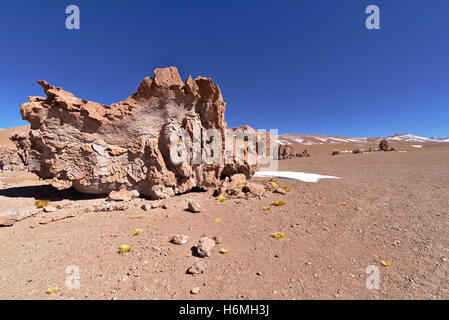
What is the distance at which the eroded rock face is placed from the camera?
6652mm

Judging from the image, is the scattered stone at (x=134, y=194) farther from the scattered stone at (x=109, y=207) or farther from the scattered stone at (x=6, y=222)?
the scattered stone at (x=6, y=222)

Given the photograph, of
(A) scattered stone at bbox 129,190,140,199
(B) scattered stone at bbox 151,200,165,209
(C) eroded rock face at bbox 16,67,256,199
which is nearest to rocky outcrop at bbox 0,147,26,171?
(C) eroded rock face at bbox 16,67,256,199

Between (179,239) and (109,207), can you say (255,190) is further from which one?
(109,207)

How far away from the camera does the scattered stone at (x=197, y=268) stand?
3.18 m

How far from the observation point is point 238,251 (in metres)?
3.89

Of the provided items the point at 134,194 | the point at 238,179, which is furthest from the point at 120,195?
the point at 238,179

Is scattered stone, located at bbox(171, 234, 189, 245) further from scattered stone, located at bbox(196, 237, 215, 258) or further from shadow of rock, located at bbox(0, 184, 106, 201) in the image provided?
shadow of rock, located at bbox(0, 184, 106, 201)

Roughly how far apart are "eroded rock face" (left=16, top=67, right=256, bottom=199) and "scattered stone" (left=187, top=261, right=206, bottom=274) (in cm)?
447

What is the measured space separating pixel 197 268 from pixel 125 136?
633cm

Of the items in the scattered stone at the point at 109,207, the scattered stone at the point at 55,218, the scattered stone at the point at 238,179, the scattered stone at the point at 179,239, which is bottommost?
the scattered stone at the point at 179,239

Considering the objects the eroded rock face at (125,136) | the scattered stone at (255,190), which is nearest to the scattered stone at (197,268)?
the eroded rock face at (125,136)

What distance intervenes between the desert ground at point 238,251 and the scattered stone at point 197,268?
93mm
